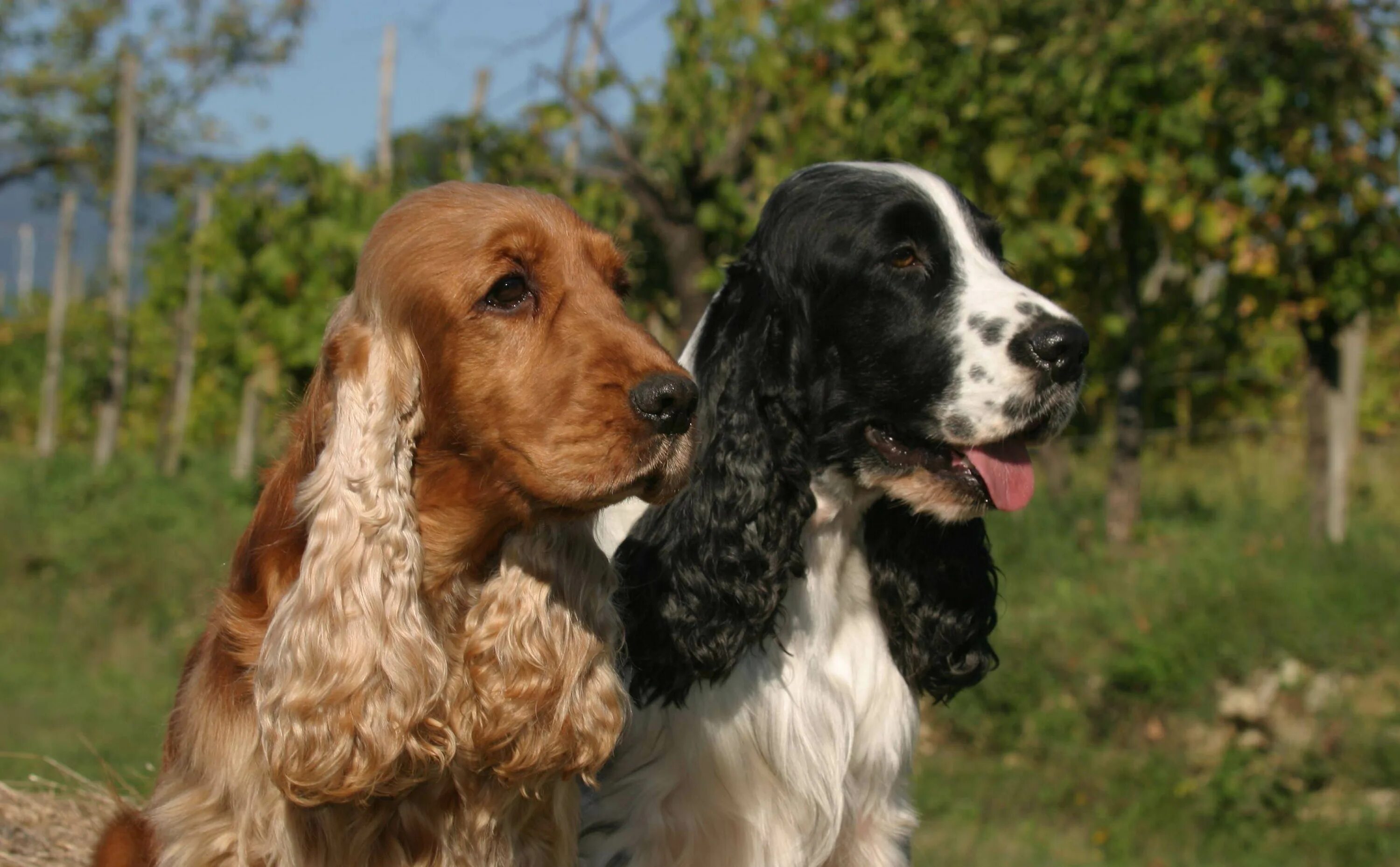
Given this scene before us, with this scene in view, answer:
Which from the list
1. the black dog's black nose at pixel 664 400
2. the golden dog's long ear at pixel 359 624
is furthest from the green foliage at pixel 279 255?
the black dog's black nose at pixel 664 400

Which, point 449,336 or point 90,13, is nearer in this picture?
point 449,336

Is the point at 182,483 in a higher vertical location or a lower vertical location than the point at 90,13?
lower

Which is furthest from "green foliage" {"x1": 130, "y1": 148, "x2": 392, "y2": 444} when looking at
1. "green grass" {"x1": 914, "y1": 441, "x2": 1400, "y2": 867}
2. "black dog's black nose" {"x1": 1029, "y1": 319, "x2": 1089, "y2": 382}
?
"black dog's black nose" {"x1": 1029, "y1": 319, "x2": 1089, "y2": 382}

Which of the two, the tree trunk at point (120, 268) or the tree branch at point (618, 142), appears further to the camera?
the tree trunk at point (120, 268)

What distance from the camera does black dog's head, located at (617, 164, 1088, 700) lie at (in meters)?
3.02

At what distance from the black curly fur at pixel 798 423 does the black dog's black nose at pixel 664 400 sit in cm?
75

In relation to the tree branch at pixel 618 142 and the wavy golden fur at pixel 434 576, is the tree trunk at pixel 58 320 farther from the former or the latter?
the wavy golden fur at pixel 434 576

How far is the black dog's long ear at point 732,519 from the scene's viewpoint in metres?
3.10

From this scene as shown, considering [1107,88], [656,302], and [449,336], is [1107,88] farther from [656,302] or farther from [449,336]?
[449,336]

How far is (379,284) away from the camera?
269 cm

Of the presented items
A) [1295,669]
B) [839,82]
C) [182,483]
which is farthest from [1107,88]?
[182,483]

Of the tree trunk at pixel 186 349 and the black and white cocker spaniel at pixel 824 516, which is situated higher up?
the black and white cocker spaniel at pixel 824 516

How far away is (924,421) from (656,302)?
6000 mm

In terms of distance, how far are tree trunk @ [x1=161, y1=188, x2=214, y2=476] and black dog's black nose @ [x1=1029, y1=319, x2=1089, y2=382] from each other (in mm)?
10262
